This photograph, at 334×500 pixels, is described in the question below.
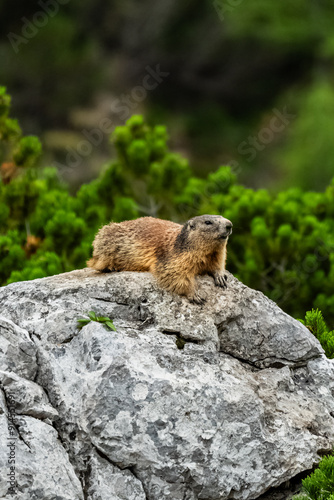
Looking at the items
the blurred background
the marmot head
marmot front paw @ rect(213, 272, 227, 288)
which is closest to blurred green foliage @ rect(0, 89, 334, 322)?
the marmot head

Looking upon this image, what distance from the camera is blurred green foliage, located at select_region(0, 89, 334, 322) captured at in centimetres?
779

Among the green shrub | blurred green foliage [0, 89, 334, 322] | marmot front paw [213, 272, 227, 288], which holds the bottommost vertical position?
blurred green foliage [0, 89, 334, 322]

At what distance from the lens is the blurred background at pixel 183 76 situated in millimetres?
21312

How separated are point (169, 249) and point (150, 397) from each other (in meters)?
1.43

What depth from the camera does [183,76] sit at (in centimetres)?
2623

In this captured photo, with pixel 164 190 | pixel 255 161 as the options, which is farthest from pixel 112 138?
pixel 255 161

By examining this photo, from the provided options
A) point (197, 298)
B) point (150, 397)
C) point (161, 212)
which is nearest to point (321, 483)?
point (150, 397)

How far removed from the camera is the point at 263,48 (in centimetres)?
2527

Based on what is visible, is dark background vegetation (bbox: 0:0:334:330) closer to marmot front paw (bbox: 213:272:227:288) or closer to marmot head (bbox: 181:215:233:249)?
marmot head (bbox: 181:215:233:249)

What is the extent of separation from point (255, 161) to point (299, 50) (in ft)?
18.1

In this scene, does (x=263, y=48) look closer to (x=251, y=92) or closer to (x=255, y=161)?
(x=251, y=92)

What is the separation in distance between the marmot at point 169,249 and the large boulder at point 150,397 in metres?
0.30

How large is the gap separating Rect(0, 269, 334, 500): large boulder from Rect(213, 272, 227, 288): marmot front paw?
0.27 meters

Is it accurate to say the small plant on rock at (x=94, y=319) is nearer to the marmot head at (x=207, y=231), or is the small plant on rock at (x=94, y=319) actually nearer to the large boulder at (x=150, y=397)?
the large boulder at (x=150, y=397)
